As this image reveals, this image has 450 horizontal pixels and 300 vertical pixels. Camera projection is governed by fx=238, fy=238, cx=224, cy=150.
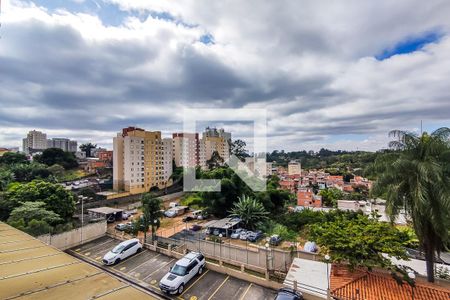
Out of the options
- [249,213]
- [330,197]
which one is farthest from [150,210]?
[330,197]

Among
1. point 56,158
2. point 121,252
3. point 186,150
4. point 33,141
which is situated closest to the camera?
point 121,252

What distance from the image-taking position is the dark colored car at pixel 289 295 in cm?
895

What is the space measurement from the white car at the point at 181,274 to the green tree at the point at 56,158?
187ft

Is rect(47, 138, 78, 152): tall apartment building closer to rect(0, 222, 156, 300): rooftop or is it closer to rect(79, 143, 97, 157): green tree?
rect(79, 143, 97, 157): green tree

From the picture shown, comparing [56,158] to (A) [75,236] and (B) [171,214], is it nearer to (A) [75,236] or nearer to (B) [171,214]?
(B) [171,214]

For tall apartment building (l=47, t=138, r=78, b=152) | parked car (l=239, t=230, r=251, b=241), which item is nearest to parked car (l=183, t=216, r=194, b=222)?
parked car (l=239, t=230, r=251, b=241)

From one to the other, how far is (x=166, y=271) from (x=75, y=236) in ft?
25.6

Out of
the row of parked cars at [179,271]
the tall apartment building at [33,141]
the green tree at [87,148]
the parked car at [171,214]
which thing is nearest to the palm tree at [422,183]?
the row of parked cars at [179,271]

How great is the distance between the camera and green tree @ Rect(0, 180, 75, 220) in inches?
709

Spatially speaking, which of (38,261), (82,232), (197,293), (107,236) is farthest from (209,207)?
(38,261)

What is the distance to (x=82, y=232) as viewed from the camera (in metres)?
16.5

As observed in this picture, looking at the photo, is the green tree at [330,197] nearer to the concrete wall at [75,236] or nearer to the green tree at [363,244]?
the green tree at [363,244]

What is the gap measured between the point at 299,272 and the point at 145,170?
36.3 m

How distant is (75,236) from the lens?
16.0 m
